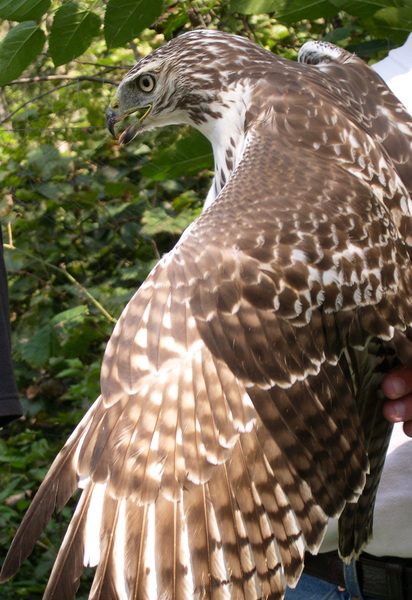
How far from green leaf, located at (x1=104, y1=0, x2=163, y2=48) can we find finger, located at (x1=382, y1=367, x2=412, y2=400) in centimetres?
145

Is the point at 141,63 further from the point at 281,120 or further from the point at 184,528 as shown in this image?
the point at 184,528

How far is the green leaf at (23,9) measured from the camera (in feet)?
7.29

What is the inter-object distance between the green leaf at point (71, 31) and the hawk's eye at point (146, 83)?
242mm

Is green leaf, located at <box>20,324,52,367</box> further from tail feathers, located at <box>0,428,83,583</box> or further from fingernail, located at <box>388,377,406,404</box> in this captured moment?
fingernail, located at <box>388,377,406,404</box>

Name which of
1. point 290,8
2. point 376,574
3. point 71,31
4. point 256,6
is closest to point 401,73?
point 290,8

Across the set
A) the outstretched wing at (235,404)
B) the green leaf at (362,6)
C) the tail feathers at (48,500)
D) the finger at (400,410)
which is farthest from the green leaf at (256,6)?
the tail feathers at (48,500)

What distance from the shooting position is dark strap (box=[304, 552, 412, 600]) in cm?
183

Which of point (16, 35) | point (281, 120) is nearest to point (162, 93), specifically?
point (16, 35)

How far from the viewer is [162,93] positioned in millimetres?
2531

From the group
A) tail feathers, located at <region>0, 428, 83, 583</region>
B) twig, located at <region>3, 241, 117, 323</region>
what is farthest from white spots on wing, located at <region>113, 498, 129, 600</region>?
twig, located at <region>3, 241, 117, 323</region>

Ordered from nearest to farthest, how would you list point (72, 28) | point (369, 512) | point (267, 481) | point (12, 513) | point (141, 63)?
1. point (267, 481)
2. point (369, 512)
3. point (72, 28)
4. point (141, 63)
5. point (12, 513)

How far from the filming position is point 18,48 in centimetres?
241

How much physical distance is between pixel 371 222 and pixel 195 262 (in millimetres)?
465

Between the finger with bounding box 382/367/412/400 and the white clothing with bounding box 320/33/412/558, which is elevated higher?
the finger with bounding box 382/367/412/400
